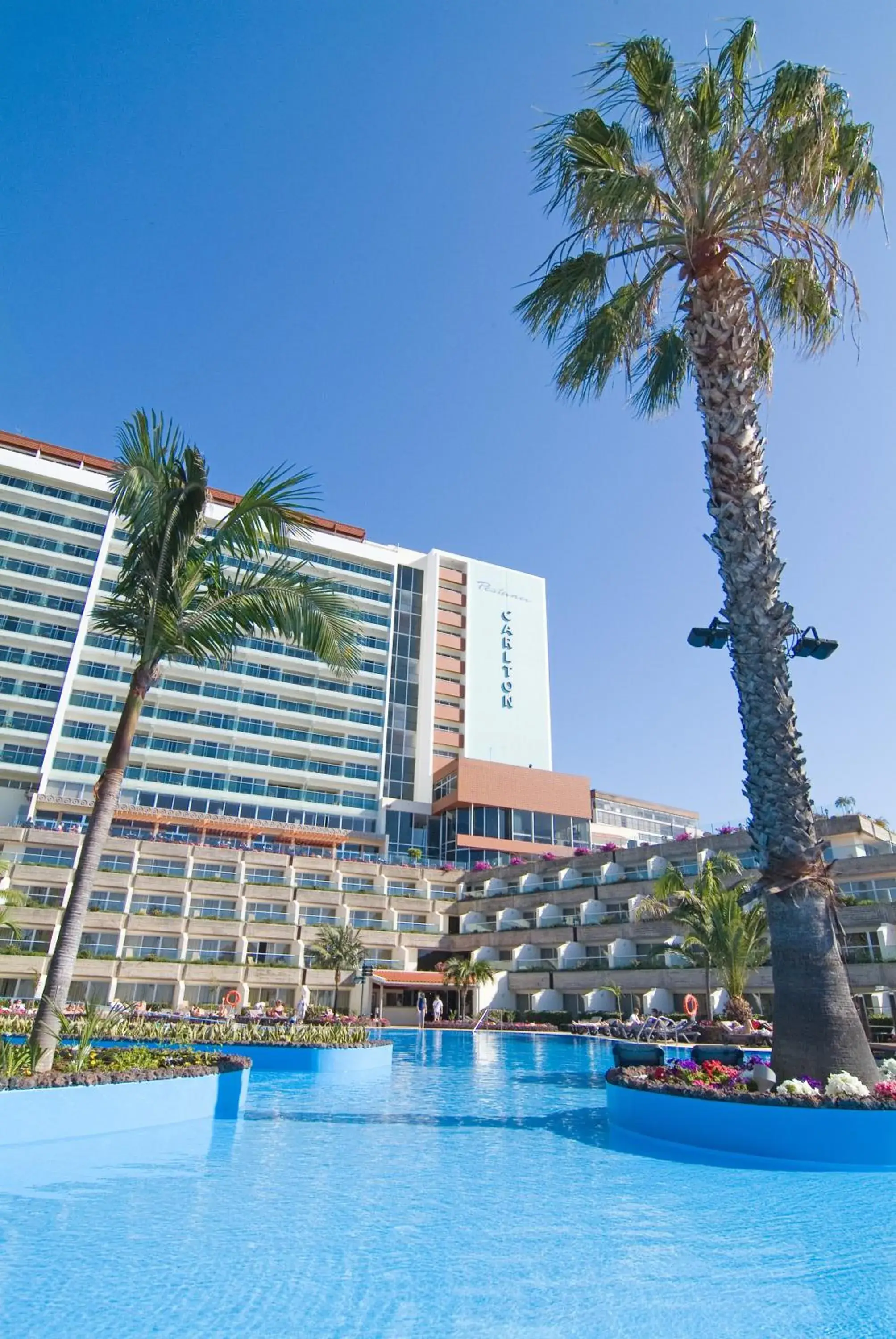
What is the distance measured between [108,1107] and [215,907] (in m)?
39.5

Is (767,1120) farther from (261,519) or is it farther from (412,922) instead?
(412,922)

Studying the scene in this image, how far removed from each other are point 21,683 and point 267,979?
26.8 meters

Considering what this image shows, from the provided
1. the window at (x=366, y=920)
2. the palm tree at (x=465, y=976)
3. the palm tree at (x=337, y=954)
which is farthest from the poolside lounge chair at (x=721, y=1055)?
the window at (x=366, y=920)

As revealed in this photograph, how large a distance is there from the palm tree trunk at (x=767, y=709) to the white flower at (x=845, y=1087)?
32cm

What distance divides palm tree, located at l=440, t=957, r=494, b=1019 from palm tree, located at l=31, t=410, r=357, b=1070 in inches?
1383

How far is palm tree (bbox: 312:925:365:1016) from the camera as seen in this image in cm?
4444

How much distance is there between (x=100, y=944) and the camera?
42.4 metres

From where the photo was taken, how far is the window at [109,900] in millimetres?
43531

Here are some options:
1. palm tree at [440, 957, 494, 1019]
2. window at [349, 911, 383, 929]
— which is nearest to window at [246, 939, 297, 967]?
window at [349, 911, 383, 929]

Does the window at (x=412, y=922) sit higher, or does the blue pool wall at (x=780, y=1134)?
the window at (x=412, y=922)

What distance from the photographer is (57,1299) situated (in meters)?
4.60

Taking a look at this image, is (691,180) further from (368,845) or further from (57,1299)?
(368,845)

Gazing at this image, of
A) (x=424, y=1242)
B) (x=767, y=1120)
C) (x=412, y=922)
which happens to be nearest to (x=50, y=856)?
(x=412, y=922)

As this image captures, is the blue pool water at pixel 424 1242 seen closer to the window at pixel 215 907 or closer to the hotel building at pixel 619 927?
the hotel building at pixel 619 927
